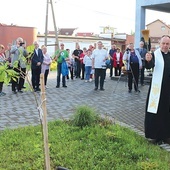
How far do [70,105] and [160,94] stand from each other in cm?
425

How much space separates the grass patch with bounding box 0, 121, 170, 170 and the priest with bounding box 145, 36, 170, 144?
1.07ft

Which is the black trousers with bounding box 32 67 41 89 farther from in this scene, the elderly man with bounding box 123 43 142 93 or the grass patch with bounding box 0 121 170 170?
the grass patch with bounding box 0 121 170 170

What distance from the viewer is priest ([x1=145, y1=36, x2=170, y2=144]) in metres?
5.52

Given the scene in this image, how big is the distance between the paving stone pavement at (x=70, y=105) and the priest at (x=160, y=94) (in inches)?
47.0

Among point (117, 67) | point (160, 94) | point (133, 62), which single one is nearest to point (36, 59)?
point (133, 62)

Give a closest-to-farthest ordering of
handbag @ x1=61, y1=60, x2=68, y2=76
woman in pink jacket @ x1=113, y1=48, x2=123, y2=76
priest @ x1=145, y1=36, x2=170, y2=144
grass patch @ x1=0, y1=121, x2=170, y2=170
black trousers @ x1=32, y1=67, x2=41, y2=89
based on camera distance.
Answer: grass patch @ x1=0, y1=121, x2=170, y2=170 → priest @ x1=145, y1=36, x2=170, y2=144 → black trousers @ x1=32, y1=67, x2=41, y2=89 → handbag @ x1=61, y1=60, x2=68, y2=76 → woman in pink jacket @ x1=113, y1=48, x2=123, y2=76

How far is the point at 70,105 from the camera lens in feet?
30.9

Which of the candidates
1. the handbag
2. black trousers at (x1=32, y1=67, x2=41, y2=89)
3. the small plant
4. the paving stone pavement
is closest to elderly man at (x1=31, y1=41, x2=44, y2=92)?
black trousers at (x1=32, y1=67, x2=41, y2=89)

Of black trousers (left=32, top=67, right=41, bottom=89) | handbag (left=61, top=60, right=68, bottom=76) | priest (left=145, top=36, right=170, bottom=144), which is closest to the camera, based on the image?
priest (left=145, top=36, right=170, bottom=144)

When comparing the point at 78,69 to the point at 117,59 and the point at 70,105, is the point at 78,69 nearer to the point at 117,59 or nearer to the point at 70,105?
the point at 117,59

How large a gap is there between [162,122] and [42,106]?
2.66 m

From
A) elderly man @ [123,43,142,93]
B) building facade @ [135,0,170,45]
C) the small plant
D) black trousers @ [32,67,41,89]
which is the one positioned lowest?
the small plant

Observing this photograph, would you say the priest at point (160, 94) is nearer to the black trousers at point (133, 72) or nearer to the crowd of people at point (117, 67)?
the crowd of people at point (117, 67)

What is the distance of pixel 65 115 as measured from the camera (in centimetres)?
801
